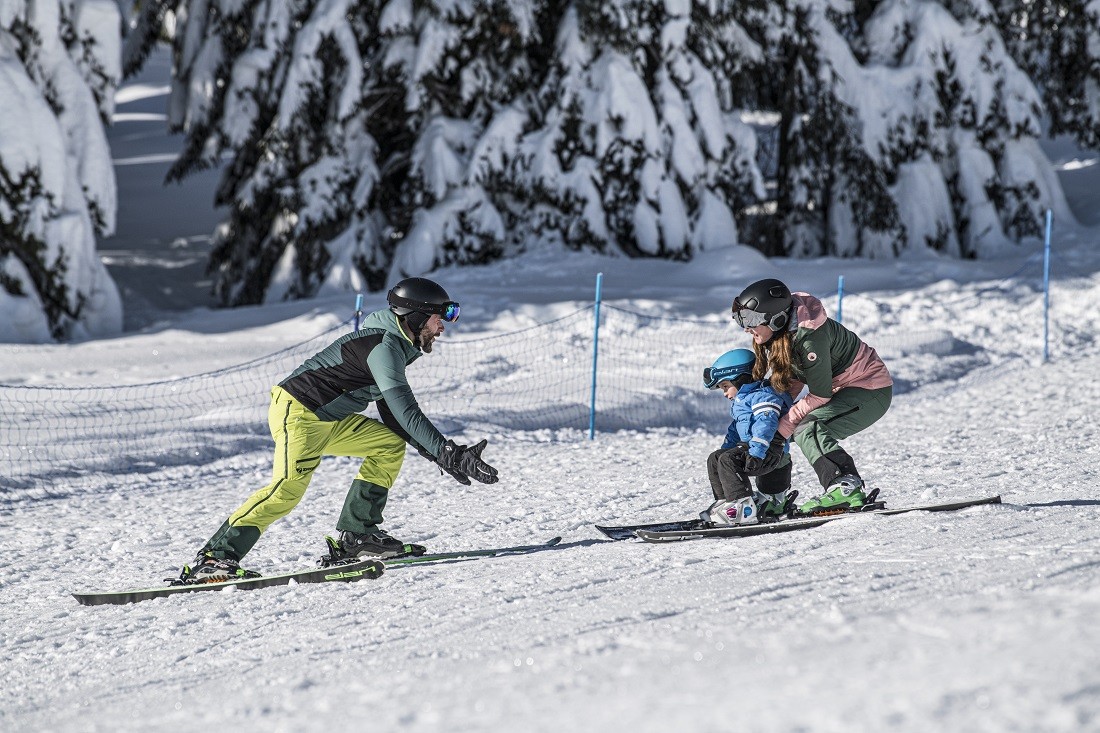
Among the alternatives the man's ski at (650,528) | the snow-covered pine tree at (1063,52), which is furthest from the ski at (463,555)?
the snow-covered pine tree at (1063,52)

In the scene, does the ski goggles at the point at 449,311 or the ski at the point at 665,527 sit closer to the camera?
the ski goggles at the point at 449,311

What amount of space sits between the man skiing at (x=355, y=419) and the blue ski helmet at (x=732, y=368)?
1.23 metres

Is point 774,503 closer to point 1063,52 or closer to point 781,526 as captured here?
point 781,526

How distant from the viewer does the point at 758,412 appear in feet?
18.9

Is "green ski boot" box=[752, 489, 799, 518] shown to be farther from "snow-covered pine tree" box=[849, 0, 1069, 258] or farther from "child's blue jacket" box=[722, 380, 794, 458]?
"snow-covered pine tree" box=[849, 0, 1069, 258]

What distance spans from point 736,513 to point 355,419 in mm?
2011

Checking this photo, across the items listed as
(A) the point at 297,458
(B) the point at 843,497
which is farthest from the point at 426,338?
(B) the point at 843,497

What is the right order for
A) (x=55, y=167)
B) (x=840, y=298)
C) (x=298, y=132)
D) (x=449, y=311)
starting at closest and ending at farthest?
(x=449, y=311)
(x=840, y=298)
(x=55, y=167)
(x=298, y=132)

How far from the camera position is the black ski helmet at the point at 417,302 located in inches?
217

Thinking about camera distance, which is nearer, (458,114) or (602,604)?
(602,604)

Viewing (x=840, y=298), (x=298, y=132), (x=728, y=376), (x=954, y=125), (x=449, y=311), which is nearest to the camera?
(x=449, y=311)

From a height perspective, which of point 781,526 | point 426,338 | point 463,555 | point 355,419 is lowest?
point 463,555

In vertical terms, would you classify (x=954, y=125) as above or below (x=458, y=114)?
below

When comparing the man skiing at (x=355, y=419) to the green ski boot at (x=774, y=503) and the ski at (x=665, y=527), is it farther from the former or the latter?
the green ski boot at (x=774, y=503)
